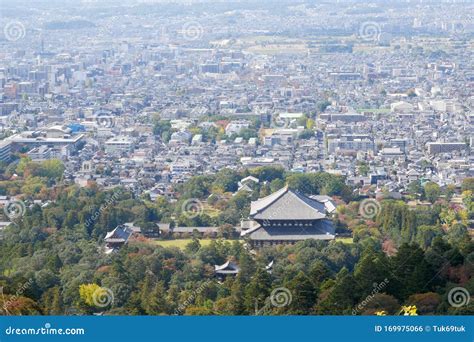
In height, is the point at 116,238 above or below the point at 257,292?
below

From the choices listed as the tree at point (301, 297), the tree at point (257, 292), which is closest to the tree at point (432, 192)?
the tree at point (257, 292)

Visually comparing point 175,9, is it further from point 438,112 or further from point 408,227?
point 408,227

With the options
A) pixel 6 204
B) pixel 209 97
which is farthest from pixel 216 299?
pixel 209 97

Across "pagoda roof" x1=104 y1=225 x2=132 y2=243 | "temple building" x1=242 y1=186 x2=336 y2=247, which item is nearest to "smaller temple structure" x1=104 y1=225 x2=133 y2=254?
"pagoda roof" x1=104 y1=225 x2=132 y2=243

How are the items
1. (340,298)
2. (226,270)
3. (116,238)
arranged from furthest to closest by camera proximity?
(116,238), (226,270), (340,298)

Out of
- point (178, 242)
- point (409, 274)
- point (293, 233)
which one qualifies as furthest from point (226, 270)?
point (409, 274)

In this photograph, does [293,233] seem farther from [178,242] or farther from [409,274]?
[409,274]
